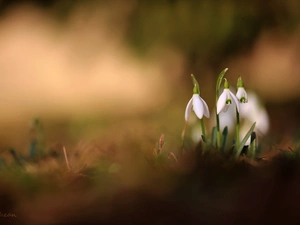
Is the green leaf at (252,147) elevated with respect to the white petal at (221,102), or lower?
lower

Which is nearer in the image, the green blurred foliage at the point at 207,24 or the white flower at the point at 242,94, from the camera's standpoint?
the white flower at the point at 242,94

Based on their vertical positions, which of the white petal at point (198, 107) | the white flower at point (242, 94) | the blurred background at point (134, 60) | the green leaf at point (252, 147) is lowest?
the green leaf at point (252, 147)

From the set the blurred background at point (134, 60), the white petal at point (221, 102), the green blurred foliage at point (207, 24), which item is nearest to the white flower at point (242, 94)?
the white petal at point (221, 102)

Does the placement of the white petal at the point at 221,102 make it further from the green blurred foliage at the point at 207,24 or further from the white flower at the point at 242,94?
the green blurred foliage at the point at 207,24

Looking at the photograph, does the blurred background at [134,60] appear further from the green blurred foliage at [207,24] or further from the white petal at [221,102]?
the white petal at [221,102]

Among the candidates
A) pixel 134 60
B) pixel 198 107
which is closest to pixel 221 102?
pixel 198 107

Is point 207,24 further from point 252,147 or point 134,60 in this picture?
point 252,147

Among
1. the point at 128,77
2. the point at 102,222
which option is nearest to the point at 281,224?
the point at 102,222

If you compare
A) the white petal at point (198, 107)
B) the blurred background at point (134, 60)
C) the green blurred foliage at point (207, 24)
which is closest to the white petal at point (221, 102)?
the white petal at point (198, 107)
